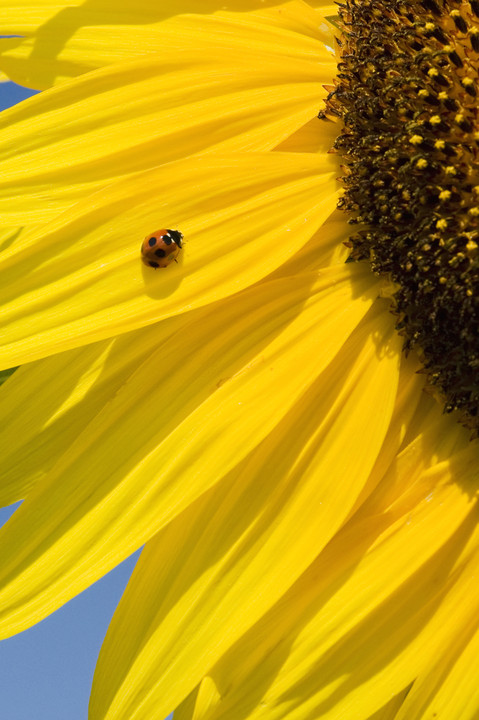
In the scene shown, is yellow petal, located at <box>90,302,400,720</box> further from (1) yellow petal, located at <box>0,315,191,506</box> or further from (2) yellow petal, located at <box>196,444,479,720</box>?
(1) yellow petal, located at <box>0,315,191,506</box>

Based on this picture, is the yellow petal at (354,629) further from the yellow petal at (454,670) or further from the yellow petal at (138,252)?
the yellow petal at (138,252)

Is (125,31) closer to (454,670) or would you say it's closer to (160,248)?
(160,248)

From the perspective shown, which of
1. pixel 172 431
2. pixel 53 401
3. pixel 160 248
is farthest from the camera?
pixel 53 401

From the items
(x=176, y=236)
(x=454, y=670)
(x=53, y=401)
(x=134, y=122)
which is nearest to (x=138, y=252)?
(x=176, y=236)

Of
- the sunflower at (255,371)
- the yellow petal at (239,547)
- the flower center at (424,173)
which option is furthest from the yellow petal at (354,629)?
the flower center at (424,173)

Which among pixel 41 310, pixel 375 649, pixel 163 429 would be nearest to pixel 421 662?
pixel 375 649

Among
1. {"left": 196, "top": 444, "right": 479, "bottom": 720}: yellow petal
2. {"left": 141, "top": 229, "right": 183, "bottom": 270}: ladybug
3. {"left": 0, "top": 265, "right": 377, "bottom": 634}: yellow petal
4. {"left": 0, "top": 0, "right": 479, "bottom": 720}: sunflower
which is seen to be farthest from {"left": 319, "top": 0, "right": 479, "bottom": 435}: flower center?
{"left": 141, "top": 229, "right": 183, "bottom": 270}: ladybug
